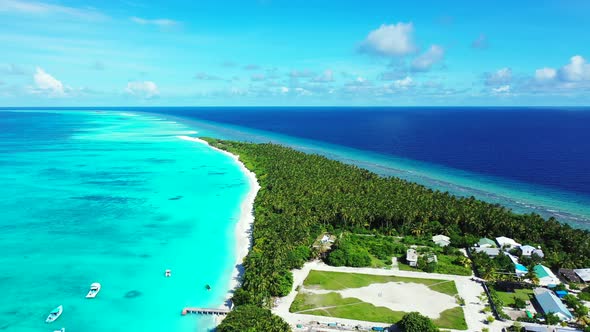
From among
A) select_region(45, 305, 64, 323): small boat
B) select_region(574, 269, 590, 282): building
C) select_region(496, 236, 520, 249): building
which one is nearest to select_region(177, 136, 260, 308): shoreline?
select_region(45, 305, 64, 323): small boat

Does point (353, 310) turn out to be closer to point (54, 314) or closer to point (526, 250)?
point (526, 250)

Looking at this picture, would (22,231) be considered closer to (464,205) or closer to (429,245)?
(429,245)

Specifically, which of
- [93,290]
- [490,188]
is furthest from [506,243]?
[93,290]

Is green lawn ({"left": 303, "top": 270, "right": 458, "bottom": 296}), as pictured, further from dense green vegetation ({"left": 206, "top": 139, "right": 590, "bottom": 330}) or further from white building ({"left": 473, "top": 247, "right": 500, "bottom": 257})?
white building ({"left": 473, "top": 247, "right": 500, "bottom": 257})

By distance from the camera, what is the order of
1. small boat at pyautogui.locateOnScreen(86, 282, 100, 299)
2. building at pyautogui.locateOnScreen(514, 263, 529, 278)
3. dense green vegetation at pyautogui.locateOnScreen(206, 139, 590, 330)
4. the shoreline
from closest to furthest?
small boat at pyautogui.locateOnScreen(86, 282, 100, 299)
dense green vegetation at pyautogui.locateOnScreen(206, 139, 590, 330)
the shoreline
building at pyautogui.locateOnScreen(514, 263, 529, 278)

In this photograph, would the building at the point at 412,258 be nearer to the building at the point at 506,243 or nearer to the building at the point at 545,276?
the building at the point at 506,243

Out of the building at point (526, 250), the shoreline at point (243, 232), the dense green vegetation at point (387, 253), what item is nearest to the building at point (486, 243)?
the building at point (526, 250)
